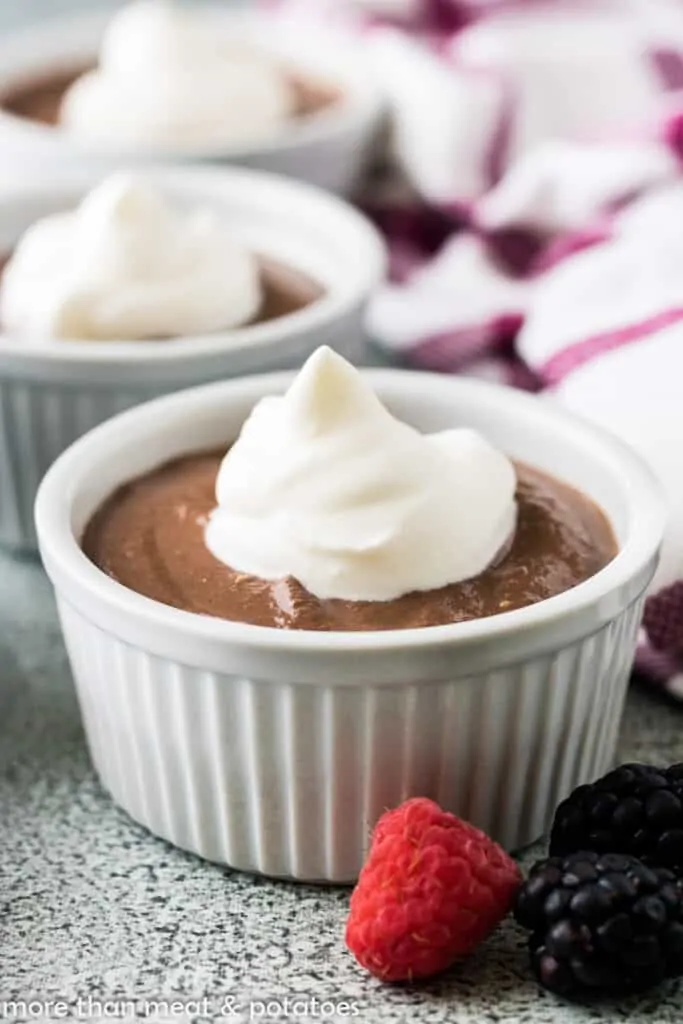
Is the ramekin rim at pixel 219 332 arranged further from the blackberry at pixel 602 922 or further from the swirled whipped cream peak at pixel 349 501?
the blackberry at pixel 602 922

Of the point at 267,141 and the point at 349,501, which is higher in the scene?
the point at 349,501

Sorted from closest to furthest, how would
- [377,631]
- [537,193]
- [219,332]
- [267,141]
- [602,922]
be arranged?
[602,922], [377,631], [219,332], [537,193], [267,141]

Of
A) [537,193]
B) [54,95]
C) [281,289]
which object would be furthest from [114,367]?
[54,95]

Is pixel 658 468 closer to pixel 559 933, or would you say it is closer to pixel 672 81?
pixel 559 933

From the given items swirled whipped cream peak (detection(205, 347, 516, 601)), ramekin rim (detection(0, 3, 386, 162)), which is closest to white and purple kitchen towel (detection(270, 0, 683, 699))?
ramekin rim (detection(0, 3, 386, 162))

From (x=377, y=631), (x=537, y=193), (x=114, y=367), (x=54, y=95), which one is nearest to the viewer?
(x=377, y=631)

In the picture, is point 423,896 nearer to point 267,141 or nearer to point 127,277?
point 127,277

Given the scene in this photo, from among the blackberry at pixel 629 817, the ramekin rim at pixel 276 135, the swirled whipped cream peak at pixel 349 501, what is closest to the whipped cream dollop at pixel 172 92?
the ramekin rim at pixel 276 135

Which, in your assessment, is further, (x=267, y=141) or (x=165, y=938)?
(x=267, y=141)
